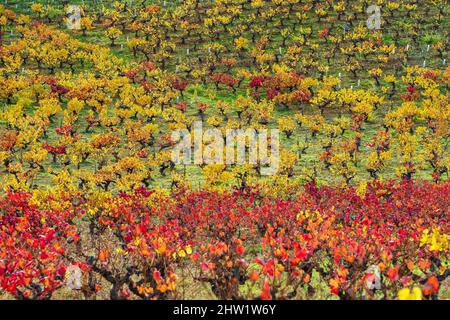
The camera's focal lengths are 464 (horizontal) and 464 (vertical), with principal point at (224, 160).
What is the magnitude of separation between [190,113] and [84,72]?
1585 cm

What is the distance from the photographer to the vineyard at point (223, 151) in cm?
1522

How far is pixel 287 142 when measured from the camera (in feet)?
133

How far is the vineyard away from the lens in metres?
15.2

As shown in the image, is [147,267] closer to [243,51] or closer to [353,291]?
[353,291]

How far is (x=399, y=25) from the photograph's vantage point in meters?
65.1

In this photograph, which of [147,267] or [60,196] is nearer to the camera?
[147,267]

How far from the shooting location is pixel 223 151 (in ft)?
124

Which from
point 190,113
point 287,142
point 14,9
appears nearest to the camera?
point 287,142

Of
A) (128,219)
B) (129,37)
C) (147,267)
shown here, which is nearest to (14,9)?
(129,37)
